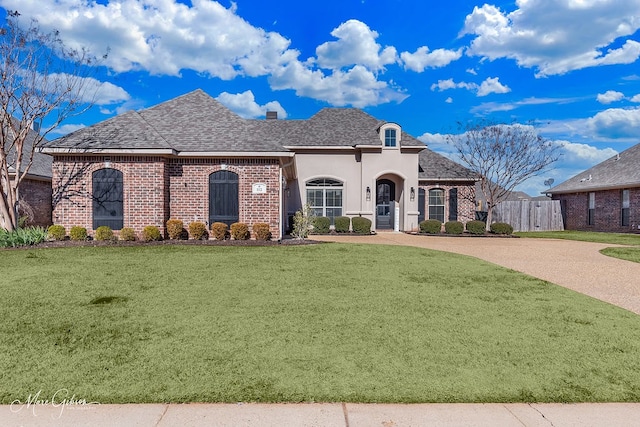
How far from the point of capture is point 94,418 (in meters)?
2.77

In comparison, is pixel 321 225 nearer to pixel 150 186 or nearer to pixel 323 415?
pixel 150 186

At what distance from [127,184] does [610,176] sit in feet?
95.1

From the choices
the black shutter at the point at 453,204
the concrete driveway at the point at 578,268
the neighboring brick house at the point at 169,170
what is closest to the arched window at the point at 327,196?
the neighboring brick house at the point at 169,170

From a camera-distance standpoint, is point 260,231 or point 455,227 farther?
point 455,227

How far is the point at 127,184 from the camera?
1386 cm

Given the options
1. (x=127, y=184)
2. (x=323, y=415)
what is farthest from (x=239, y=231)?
(x=323, y=415)

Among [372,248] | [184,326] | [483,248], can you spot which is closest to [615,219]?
[483,248]

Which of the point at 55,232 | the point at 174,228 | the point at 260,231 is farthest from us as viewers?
the point at 260,231

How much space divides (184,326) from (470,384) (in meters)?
3.49

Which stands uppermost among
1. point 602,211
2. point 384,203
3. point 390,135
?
point 390,135

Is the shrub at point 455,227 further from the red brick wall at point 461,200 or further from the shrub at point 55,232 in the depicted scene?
the shrub at point 55,232

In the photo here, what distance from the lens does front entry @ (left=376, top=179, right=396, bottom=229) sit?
24.0 metres

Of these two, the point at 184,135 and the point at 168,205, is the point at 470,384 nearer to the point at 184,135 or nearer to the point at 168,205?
the point at 168,205

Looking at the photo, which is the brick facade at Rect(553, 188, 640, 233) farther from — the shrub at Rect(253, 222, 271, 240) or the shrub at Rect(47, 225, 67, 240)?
the shrub at Rect(47, 225, 67, 240)
